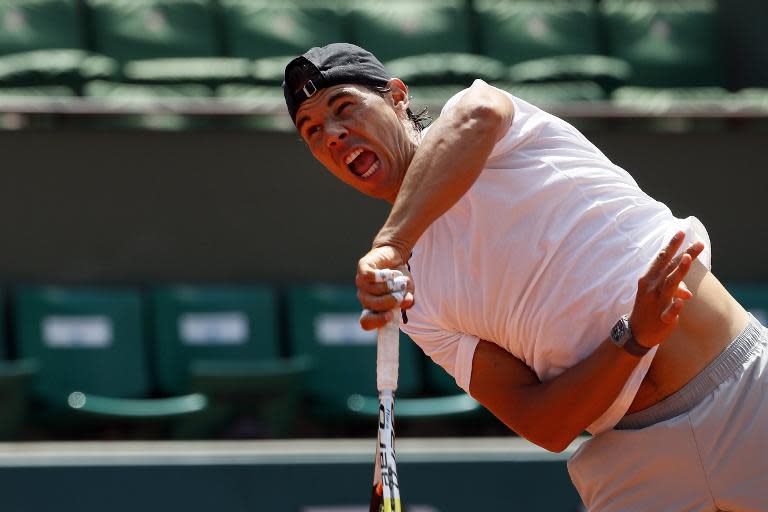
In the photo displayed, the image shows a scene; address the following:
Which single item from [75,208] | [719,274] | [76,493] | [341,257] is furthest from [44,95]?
[719,274]

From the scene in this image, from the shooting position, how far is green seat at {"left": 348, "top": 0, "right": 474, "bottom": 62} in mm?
7160

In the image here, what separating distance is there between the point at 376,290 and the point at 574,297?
43 cm

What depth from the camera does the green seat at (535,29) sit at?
7.27 meters

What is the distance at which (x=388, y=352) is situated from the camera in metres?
2.03

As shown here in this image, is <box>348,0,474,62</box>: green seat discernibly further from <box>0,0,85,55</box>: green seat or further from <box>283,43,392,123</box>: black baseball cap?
<box>283,43,392,123</box>: black baseball cap

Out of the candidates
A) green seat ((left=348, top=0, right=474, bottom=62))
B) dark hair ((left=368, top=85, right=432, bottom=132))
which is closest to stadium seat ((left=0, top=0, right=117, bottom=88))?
green seat ((left=348, top=0, right=474, bottom=62))

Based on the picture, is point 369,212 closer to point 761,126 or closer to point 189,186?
point 189,186

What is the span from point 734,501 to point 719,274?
4.80m

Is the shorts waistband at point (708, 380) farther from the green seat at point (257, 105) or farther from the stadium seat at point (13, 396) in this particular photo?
the green seat at point (257, 105)

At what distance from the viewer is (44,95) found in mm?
6543

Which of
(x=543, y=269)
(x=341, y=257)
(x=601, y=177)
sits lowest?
(x=341, y=257)

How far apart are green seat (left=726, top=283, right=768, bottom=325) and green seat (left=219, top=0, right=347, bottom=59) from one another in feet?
8.89

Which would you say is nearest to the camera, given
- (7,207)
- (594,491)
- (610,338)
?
(610,338)

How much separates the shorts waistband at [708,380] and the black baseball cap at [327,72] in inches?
31.4
